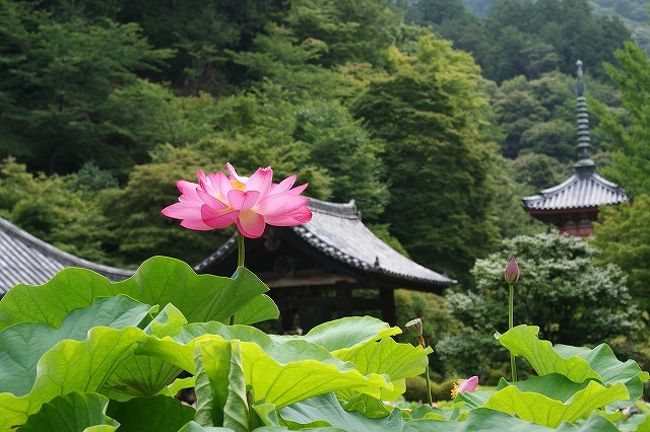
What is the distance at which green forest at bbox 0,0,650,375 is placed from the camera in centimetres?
1117

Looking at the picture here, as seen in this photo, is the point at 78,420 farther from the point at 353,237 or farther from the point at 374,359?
the point at 353,237

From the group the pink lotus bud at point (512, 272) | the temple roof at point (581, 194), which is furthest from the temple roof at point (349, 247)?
the pink lotus bud at point (512, 272)

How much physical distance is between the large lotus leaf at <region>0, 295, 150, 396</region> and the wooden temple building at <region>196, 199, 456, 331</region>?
22.0 feet

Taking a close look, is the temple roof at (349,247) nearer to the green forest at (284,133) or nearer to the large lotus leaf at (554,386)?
the green forest at (284,133)

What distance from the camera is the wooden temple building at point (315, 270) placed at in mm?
7503

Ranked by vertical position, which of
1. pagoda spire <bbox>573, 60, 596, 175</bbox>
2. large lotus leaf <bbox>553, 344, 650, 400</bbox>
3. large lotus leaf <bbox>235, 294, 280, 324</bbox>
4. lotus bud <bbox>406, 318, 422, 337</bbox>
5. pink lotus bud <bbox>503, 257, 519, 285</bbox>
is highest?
large lotus leaf <bbox>553, 344, 650, 400</bbox>

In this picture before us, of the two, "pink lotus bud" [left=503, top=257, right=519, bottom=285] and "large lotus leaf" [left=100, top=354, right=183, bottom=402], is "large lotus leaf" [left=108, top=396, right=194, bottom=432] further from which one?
"pink lotus bud" [left=503, top=257, right=519, bottom=285]

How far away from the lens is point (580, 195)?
14852mm

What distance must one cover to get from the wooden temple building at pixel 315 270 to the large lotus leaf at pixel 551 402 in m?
6.62

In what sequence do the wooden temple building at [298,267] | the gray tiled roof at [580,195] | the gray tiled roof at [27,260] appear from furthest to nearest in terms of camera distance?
the gray tiled roof at [580,195], the wooden temple building at [298,267], the gray tiled roof at [27,260]

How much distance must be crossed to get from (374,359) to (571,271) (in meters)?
8.97

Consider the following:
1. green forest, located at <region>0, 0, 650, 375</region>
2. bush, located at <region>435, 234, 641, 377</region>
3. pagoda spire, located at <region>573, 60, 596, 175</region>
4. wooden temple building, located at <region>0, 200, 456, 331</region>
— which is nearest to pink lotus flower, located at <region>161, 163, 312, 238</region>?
wooden temple building, located at <region>0, 200, 456, 331</region>

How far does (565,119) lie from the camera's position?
32.4 m

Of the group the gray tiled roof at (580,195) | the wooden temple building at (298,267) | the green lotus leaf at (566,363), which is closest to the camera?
the green lotus leaf at (566,363)
